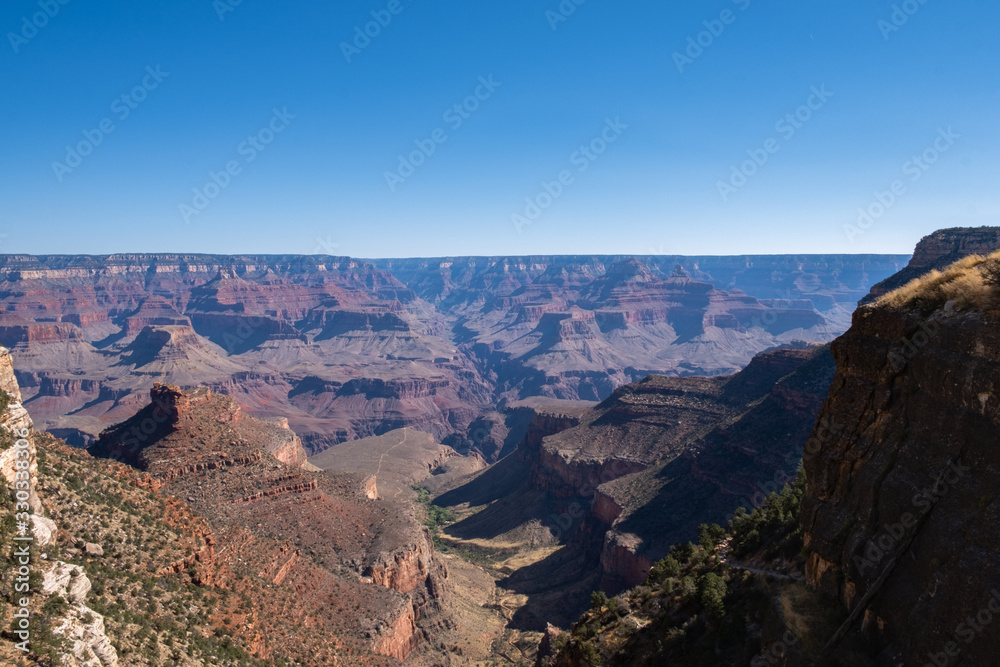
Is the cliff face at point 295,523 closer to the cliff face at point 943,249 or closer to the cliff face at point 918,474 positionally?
the cliff face at point 918,474

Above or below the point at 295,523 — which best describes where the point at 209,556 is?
above

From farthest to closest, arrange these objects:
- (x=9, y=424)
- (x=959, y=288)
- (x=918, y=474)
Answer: (x=9, y=424) → (x=959, y=288) → (x=918, y=474)

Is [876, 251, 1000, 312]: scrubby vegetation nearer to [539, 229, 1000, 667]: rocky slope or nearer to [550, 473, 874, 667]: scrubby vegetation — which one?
[539, 229, 1000, 667]: rocky slope

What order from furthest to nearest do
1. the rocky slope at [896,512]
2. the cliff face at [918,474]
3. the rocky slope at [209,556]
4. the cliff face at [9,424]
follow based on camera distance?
1. the rocky slope at [209,556]
2. the cliff face at [9,424]
3. the rocky slope at [896,512]
4. the cliff face at [918,474]

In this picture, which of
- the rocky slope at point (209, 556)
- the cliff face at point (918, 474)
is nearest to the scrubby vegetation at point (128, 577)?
the rocky slope at point (209, 556)

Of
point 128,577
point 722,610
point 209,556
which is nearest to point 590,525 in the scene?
point 209,556

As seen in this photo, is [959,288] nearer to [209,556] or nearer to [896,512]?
[896,512]

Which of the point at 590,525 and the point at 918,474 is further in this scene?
the point at 590,525

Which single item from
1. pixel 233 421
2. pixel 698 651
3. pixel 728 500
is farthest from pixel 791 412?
pixel 233 421

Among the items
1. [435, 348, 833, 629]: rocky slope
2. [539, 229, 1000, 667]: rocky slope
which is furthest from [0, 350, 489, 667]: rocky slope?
[539, 229, 1000, 667]: rocky slope
